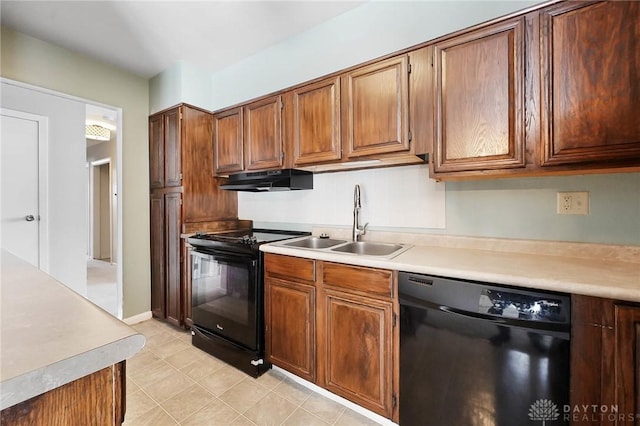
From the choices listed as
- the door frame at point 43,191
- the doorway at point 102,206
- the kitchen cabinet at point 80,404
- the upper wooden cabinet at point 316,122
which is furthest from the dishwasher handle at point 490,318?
the doorway at point 102,206

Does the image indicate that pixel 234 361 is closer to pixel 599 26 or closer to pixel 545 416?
pixel 545 416

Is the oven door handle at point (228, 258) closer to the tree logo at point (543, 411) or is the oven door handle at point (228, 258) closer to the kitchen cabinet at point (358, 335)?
the kitchen cabinet at point (358, 335)

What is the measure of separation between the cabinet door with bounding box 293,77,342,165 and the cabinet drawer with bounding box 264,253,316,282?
2.51ft

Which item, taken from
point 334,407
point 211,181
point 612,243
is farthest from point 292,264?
point 612,243

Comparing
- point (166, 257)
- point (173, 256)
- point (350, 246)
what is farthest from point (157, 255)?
point (350, 246)

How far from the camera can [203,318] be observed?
2283 millimetres

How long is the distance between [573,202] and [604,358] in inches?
33.2

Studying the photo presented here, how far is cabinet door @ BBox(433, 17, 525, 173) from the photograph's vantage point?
135 cm

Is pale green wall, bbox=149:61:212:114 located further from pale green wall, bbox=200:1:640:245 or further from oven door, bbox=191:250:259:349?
oven door, bbox=191:250:259:349

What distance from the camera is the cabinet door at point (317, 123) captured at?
1942 mm

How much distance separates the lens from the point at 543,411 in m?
1.08

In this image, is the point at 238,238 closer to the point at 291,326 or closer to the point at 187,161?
the point at 291,326

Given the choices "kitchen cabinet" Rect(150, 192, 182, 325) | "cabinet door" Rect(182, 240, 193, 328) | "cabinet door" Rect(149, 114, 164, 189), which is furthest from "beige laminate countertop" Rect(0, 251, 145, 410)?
"cabinet door" Rect(149, 114, 164, 189)

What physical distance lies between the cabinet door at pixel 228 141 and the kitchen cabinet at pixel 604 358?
2472mm
